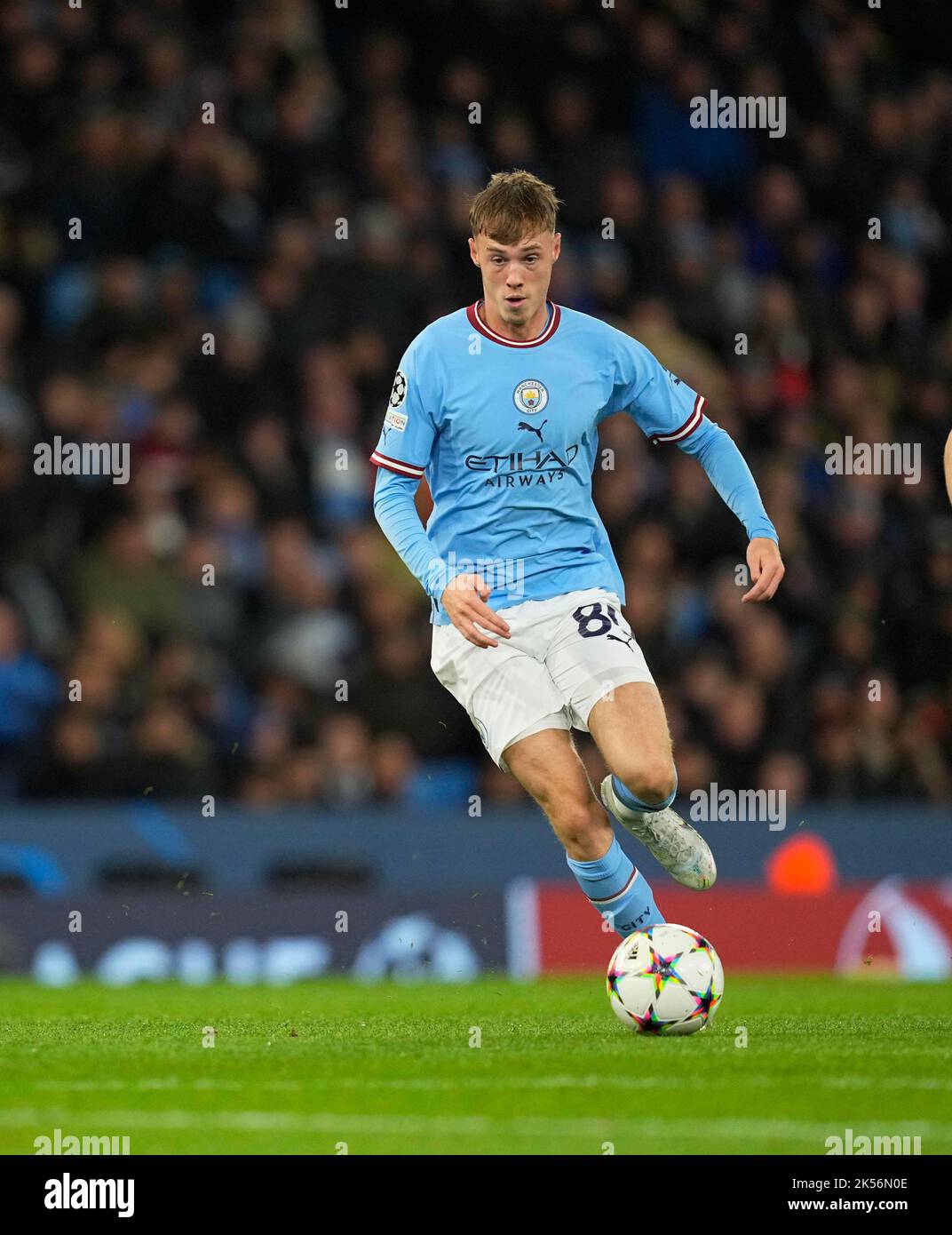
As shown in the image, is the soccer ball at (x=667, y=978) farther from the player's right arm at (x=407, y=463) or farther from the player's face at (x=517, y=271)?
the player's face at (x=517, y=271)

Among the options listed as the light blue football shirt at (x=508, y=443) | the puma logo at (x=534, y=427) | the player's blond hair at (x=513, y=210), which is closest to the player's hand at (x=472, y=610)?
the light blue football shirt at (x=508, y=443)

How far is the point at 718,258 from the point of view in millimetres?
14289

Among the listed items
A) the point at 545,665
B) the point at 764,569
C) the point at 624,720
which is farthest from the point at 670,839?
the point at 764,569

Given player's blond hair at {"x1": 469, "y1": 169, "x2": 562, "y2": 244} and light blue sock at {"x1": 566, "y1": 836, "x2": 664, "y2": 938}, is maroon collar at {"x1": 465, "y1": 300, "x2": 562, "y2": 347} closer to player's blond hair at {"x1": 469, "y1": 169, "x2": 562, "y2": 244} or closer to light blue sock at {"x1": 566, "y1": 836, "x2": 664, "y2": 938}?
player's blond hair at {"x1": 469, "y1": 169, "x2": 562, "y2": 244}

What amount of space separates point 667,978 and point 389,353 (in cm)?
728

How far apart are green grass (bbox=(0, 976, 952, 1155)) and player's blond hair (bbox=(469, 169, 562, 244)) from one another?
251cm

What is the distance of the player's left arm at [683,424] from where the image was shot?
7223 mm

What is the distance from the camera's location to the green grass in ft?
16.5

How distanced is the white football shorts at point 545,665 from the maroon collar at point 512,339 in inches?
32.7

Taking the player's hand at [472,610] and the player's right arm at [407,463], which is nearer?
the player's hand at [472,610]

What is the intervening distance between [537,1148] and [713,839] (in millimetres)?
6703

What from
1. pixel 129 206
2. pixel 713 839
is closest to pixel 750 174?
pixel 129 206

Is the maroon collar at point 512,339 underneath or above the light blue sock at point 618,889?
above

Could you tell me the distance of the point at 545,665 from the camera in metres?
7.02
